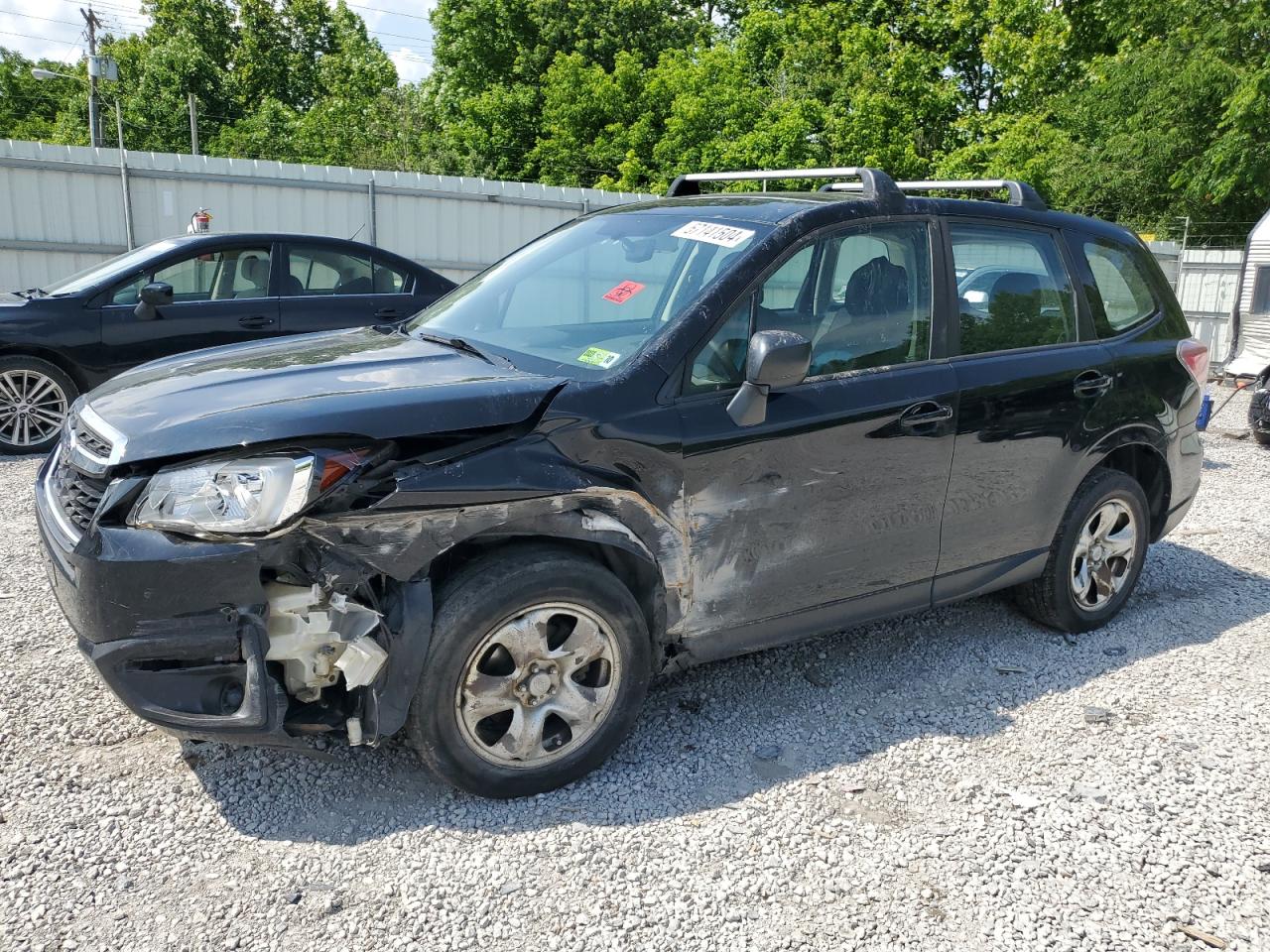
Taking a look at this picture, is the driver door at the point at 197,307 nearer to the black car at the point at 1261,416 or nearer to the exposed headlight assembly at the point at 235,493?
the exposed headlight assembly at the point at 235,493

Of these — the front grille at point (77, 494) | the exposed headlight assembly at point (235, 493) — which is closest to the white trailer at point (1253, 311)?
the exposed headlight assembly at point (235, 493)

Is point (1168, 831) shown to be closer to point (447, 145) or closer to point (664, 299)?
point (664, 299)

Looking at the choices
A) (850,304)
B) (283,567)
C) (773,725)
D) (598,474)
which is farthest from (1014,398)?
(283,567)

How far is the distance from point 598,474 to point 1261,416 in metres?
9.58

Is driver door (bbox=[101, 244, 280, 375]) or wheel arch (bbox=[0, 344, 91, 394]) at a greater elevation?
driver door (bbox=[101, 244, 280, 375])

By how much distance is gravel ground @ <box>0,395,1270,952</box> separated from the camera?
8.69 feet

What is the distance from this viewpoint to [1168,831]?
3178 mm

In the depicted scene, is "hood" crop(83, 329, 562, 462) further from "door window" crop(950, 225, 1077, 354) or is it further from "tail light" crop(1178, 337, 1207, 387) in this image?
"tail light" crop(1178, 337, 1207, 387)

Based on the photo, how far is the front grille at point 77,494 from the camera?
2887 mm

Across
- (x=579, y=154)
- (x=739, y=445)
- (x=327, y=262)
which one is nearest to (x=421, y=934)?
(x=739, y=445)

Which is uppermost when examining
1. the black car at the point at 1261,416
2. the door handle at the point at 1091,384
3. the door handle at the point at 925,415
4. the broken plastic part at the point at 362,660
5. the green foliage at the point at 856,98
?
the green foliage at the point at 856,98

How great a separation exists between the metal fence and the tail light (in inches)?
462

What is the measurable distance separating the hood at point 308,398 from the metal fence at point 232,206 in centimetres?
1075

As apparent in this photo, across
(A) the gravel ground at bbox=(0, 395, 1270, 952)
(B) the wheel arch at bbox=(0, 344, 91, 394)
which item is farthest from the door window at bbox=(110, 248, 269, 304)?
(A) the gravel ground at bbox=(0, 395, 1270, 952)
